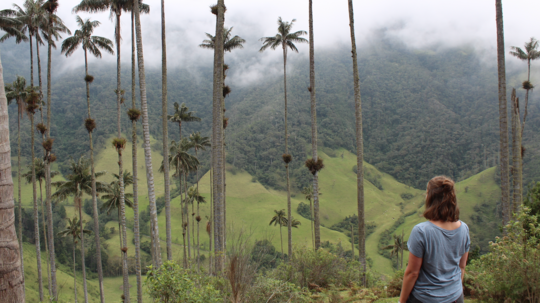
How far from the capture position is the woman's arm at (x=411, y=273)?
295 cm

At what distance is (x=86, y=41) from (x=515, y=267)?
25.8 m

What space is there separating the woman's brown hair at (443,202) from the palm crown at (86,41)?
2317cm

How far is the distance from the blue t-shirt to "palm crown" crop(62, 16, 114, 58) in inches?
917

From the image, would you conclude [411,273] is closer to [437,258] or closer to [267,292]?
[437,258]

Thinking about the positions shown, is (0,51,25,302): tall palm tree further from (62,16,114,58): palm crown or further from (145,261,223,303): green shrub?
(62,16,114,58): palm crown

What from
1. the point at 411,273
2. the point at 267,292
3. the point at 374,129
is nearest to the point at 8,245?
the point at 411,273

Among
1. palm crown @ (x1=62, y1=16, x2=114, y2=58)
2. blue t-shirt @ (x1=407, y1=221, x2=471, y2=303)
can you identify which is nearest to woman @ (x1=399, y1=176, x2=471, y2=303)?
blue t-shirt @ (x1=407, y1=221, x2=471, y2=303)

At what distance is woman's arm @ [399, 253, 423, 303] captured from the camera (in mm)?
2945

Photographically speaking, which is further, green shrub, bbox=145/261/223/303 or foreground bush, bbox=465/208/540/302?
green shrub, bbox=145/261/223/303

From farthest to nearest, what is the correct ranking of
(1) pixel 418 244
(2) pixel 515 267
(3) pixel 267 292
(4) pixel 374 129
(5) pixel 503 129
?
(4) pixel 374 129
(5) pixel 503 129
(3) pixel 267 292
(2) pixel 515 267
(1) pixel 418 244

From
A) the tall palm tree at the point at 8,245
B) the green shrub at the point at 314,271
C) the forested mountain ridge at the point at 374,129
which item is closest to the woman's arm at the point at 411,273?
the tall palm tree at the point at 8,245

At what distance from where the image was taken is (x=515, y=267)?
657cm

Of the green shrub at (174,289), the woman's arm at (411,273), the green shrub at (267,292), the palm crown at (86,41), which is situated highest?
the palm crown at (86,41)

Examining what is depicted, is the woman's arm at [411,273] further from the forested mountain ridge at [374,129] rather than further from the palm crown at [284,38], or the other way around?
the forested mountain ridge at [374,129]
